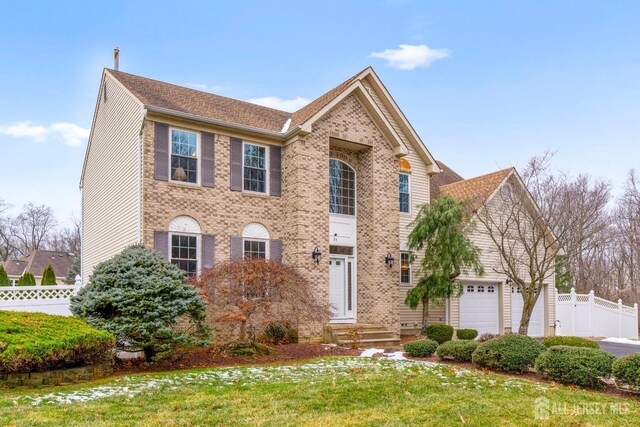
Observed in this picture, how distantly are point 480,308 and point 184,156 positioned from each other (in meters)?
13.3

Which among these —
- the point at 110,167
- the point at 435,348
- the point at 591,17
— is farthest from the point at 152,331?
the point at 591,17

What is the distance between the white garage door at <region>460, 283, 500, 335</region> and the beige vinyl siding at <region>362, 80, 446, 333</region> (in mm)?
1335

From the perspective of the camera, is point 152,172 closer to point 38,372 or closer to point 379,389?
point 38,372

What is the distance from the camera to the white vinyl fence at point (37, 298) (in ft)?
41.4

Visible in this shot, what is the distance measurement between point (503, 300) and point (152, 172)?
49.3 ft

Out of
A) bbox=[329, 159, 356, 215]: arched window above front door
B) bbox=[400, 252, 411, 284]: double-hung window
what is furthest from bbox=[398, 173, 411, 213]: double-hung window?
bbox=[329, 159, 356, 215]: arched window above front door

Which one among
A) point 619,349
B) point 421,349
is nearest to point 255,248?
point 421,349

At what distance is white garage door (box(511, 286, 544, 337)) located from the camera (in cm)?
2156

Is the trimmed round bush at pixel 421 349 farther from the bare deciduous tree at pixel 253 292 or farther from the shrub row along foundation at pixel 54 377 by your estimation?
the shrub row along foundation at pixel 54 377

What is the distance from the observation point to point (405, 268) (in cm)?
1892

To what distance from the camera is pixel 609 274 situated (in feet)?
116

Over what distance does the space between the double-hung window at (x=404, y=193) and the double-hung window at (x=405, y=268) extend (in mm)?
1680

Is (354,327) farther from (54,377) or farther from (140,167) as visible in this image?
(54,377)

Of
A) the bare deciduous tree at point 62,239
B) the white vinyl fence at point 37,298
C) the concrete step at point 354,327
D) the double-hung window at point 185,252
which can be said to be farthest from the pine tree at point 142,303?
the bare deciduous tree at point 62,239
